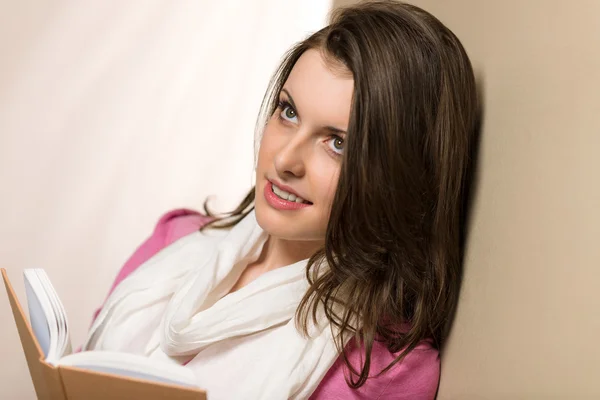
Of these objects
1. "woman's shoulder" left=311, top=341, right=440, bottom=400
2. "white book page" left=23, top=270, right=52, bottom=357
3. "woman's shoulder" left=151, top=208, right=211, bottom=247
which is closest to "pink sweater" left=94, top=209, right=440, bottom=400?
"woman's shoulder" left=311, top=341, right=440, bottom=400

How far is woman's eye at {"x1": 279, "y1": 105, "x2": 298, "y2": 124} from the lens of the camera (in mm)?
1194

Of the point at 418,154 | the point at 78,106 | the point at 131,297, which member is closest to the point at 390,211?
the point at 418,154

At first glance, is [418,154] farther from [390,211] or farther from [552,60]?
[552,60]

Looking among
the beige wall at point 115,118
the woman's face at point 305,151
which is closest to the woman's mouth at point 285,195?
the woman's face at point 305,151

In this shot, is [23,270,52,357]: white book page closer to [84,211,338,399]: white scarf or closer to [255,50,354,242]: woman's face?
[84,211,338,399]: white scarf

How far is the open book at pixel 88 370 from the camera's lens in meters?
0.91

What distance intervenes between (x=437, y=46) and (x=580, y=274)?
1.53 ft

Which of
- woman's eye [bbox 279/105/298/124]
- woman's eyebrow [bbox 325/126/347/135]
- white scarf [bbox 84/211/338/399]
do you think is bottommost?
white scarf [bbox 84/211/338/399]

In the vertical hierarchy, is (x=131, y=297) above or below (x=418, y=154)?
below

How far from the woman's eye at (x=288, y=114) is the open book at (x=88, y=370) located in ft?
1.48

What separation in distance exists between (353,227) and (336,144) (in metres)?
0.13

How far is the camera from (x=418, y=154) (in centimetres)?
108

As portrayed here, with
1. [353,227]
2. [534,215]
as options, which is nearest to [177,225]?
[353,227]

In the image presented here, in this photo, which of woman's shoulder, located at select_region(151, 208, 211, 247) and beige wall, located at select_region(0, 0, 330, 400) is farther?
beige wall, located at select_region(0, 0, 330, 400)
